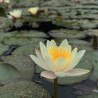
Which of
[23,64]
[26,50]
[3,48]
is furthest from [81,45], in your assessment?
[3,48]

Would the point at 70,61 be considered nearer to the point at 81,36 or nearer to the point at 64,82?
the point at 64,82

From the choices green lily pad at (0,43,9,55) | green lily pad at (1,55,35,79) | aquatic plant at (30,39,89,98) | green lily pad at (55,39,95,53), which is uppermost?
aquatic plant at (30,39,89,98)

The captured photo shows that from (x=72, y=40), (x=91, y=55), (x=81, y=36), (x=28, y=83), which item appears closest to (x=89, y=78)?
(x=91, y=55)

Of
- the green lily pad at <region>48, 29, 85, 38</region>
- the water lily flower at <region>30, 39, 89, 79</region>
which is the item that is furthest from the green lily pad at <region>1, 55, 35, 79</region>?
the green lily pad at <region>48, 29, 85, 38</region>

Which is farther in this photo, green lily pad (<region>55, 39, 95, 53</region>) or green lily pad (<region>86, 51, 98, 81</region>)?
green lily pad (<region>55, 39, 95, 53</region>)

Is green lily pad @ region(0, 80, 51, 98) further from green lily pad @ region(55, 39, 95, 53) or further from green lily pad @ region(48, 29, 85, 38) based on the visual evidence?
green lily pad @ region(48, 29, 85, 38)

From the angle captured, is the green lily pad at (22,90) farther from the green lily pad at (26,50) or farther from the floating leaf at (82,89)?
the green lily pad at (26,50)
